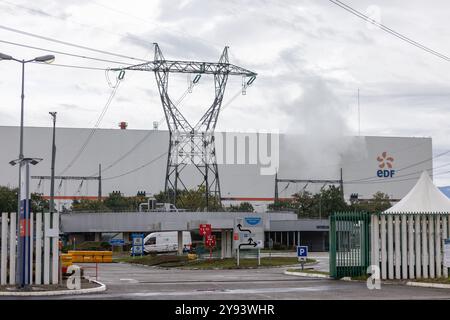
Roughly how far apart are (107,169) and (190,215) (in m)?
53.3

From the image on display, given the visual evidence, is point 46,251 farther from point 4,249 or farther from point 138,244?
point 138,244

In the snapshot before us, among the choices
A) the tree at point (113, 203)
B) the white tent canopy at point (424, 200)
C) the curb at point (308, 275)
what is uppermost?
the tree at point (113, 203)

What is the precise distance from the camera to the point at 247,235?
53.8 meters

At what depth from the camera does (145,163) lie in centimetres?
13112

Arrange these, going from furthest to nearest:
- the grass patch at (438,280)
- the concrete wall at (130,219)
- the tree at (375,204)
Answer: the tree at (375,204), the concrete wall at (130,219), the grass patch at (438,280)

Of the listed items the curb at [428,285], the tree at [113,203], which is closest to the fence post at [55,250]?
the curb at [428,285]

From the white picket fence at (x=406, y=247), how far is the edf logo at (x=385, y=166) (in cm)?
10948

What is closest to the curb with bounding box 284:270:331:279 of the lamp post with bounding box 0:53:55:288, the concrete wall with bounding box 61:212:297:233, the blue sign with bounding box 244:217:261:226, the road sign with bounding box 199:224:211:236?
the blue sign with bounding box 244:217:261:226

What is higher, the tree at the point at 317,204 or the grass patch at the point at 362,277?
the tree at the point at 317,204

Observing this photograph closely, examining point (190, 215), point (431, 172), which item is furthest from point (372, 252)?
point (431, 172)

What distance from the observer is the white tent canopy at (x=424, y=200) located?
1574 inches

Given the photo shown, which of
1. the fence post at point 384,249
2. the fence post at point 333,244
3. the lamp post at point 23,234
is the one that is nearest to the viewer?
the lamp post at point 23,234

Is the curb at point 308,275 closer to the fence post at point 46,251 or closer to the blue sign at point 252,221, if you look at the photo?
the fence post at point 46,251

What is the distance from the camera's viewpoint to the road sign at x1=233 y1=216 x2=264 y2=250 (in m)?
53.5
